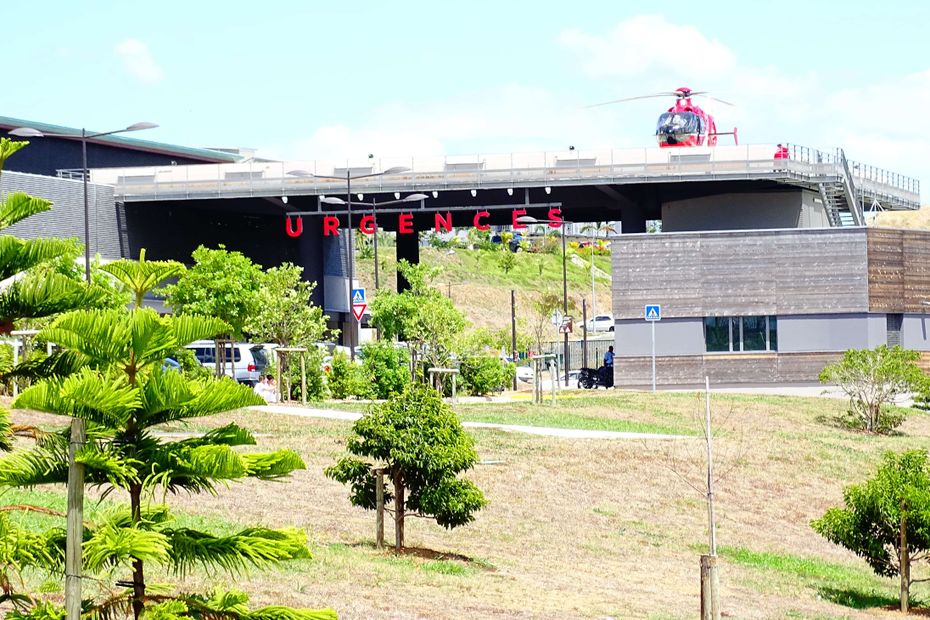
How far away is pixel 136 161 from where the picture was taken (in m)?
79.4

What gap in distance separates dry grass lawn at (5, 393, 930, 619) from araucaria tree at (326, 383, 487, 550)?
66 cm

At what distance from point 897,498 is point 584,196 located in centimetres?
4402

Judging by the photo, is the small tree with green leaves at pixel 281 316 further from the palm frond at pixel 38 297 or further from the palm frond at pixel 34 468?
the palm frond at pixel 34 468

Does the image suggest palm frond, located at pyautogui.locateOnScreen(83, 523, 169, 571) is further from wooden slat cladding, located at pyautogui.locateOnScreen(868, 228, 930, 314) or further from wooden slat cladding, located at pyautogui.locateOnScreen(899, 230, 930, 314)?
wooden slat cladding, located at pyautogui.locateOnScreen(899, 230, 930, 314)

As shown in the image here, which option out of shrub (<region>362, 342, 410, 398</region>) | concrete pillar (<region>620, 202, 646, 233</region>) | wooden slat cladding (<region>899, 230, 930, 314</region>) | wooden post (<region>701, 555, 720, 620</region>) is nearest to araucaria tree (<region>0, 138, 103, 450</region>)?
wooden post (<region>701, 555, 720, 620</region>)

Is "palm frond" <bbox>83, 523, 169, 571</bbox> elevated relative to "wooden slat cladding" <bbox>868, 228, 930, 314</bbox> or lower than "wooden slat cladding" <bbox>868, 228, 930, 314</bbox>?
lower

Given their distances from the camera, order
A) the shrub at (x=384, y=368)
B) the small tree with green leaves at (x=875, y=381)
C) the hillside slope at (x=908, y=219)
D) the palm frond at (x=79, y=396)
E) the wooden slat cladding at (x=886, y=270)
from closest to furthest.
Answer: the palm frond at (x=79, y=396)
the small tree with green leaves at (x=875, y=381)
the shrub at (x=384, y=368)
the wooden slat cladding at (x=886, y=270)
the hillside slope at (x=908, y=219)

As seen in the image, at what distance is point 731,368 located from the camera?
5081 centimetres

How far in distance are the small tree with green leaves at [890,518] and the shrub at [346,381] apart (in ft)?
79.7

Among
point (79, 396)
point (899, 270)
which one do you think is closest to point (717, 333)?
point (899, 270)

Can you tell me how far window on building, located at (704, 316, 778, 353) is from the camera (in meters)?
51.1

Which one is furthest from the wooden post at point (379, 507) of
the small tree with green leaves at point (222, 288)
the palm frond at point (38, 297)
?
the small tree with green leaves at point (222, 288)

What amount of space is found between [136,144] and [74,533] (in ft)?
241

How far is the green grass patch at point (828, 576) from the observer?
67.3 ft
